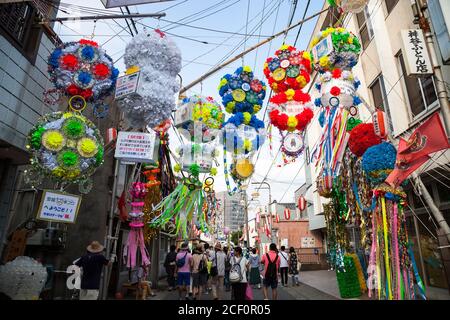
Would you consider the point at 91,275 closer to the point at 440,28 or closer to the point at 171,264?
the point at 171,264

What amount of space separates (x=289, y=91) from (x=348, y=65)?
4.67ft

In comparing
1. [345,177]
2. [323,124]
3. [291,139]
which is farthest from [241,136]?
[345,177]

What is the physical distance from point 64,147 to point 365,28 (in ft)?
37.7

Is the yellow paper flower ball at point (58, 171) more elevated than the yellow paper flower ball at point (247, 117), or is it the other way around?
the yellow paper flower ball at point (247, 117)

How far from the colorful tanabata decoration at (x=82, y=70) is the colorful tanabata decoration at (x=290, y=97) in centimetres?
372

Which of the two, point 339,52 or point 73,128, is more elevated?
→ point 339,52

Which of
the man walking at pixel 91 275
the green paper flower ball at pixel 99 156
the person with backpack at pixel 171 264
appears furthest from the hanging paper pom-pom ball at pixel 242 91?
the person with backpack at pixel 171 264

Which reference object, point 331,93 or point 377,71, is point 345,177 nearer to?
point 331,93

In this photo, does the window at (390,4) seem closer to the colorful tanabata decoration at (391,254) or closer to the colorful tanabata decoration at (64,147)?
the colorful tanabata decoration at (391,254)

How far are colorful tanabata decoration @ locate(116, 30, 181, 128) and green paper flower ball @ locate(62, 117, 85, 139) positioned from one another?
0.95 m

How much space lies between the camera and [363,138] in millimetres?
5344

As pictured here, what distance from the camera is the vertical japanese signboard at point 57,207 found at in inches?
189

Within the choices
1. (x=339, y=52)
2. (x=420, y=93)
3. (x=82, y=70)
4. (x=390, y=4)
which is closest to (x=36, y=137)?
(x=82, y=70)

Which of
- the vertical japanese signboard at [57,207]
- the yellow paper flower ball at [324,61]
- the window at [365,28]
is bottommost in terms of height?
the vertical japanese signboard at [57,207]
